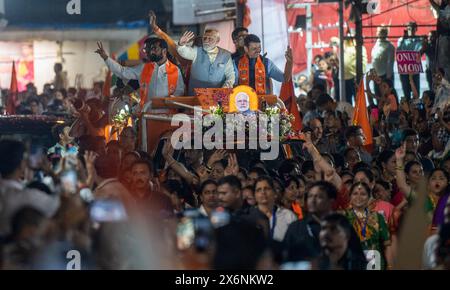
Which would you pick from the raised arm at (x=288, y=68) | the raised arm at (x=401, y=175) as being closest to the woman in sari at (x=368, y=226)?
the raised arm at (x=401, y=175)

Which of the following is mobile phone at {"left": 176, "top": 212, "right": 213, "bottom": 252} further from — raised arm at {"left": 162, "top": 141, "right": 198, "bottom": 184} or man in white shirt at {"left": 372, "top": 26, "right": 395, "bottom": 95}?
man in white shirt at {"left": 372, "top": 26, "right": 395, "bottom": 95}

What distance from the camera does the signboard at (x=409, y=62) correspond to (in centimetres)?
2406

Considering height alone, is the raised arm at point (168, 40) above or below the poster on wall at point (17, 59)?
below

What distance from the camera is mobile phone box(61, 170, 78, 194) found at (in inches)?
389

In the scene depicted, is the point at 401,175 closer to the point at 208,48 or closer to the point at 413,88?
the point at 208,48

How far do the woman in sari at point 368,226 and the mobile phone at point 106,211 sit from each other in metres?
2.40

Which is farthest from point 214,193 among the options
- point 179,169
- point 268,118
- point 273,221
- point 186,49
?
point 186,49

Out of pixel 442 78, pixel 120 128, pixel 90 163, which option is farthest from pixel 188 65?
pixel 90 163

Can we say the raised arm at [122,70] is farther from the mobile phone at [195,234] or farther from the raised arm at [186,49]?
the mobile phone at [195,234]

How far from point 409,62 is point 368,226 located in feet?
40.5

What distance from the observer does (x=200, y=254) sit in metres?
9.31

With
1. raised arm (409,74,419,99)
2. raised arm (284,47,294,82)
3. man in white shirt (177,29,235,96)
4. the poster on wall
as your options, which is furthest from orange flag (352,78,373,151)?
the poster on wall

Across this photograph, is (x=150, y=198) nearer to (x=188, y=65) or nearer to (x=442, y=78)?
(x=188, y=65)

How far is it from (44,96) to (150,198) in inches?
701
